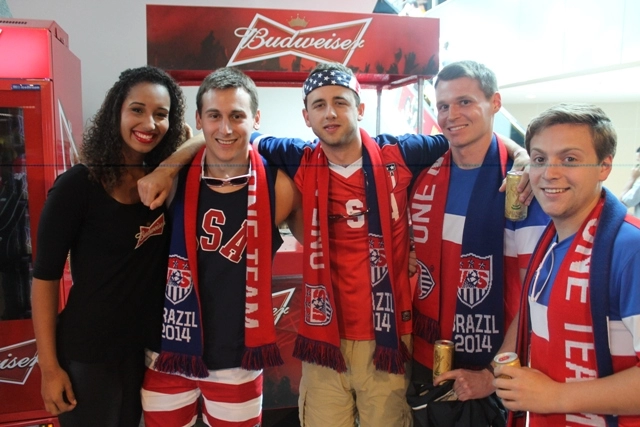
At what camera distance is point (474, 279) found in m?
1.50

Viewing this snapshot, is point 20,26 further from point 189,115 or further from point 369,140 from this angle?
point 369,140

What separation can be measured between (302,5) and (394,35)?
5.21 feet

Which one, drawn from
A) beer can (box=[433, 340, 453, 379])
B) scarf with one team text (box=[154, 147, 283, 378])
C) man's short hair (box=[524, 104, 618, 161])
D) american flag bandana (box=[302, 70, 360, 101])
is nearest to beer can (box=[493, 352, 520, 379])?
beer can (box=[433, 340, 453, 379])

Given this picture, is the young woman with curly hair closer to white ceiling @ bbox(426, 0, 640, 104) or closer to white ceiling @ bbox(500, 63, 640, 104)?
white ceiling @ bbox(500, 63, 640, 104)

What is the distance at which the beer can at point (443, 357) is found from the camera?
4.62 feet

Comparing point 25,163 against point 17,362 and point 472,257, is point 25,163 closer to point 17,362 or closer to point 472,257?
point 17,362

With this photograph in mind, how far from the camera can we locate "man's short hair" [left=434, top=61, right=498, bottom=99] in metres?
1.51

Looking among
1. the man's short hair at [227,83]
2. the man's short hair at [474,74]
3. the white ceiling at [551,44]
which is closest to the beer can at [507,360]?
the man's short hair at [474,74]

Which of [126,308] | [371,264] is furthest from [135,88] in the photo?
[371,264]

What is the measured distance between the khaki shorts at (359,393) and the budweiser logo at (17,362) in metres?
1.42

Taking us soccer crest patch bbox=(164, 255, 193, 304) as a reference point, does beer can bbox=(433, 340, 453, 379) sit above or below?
below

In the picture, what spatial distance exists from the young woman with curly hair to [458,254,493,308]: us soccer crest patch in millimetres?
949

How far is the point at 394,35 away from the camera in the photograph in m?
2.45

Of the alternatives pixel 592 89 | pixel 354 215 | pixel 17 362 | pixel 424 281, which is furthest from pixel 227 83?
pixel 592 89
